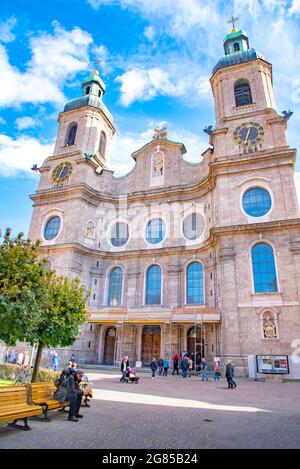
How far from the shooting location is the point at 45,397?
7746 millimetres

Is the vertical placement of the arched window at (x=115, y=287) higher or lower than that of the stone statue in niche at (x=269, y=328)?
higher

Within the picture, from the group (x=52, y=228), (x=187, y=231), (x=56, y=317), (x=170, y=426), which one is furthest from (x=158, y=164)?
(x=170, y=426)

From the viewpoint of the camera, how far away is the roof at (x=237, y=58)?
95.3 ft

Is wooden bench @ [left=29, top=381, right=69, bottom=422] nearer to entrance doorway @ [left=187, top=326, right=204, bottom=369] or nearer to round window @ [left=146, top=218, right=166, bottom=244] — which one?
entrance doorway @ [left=187, top=326, right=204, bottom=369]

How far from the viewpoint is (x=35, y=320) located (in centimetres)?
891

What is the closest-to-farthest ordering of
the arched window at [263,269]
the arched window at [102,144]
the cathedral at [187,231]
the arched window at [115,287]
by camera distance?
1. the arched window at [263,269]
2. the cathedral at [187,231]
3. the arched window at [115,287]
4. the arched window at [102,144]

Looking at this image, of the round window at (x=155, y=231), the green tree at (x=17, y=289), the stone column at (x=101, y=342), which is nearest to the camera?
the green tree at (x=17, y=289)

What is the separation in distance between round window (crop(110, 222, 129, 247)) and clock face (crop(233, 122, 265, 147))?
44.5ft

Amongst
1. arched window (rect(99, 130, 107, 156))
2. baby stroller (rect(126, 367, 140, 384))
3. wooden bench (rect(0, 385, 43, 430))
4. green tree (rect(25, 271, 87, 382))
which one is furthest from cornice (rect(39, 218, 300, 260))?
wooden bench (rect(0, 385, 43, 430))

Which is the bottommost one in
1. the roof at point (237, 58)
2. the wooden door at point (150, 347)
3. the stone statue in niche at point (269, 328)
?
the wooden door at point (150, 347)

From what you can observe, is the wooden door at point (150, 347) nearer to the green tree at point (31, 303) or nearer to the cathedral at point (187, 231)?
the cathedral at point (187, 231)

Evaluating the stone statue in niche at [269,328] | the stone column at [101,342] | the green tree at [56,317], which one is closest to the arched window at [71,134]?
the stone column at [101,342]

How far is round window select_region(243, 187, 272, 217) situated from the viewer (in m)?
23.0

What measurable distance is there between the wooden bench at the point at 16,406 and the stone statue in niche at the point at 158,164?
88.1 ft
